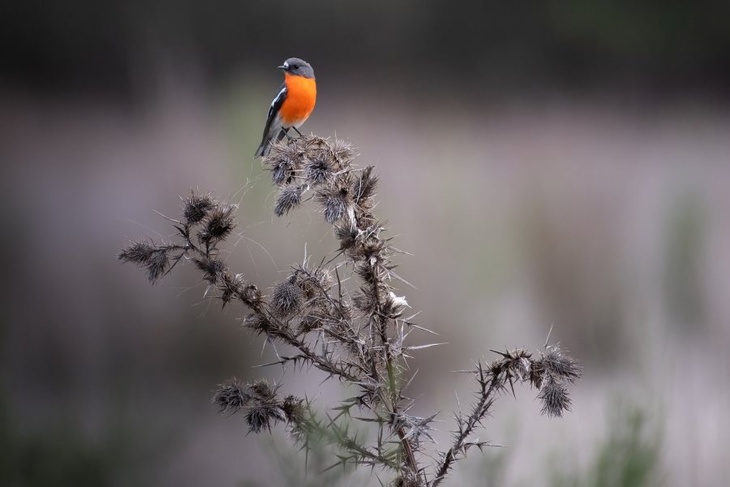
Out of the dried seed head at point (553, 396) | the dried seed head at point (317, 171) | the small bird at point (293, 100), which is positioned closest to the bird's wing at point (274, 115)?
the small bird at point (293, 100)

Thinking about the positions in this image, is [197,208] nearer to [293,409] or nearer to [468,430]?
[293,409]

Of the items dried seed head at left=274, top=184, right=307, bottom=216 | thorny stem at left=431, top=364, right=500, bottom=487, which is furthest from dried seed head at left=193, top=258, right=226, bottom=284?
thorny stem at left=431, top=364, right=500, bottom=487

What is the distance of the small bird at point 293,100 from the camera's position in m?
2.18

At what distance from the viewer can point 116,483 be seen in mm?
2430

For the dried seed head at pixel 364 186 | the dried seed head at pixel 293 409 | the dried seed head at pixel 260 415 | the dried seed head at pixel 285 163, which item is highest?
the dried seed head at pixel 285 163

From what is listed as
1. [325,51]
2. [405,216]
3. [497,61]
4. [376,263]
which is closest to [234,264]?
[405,216]

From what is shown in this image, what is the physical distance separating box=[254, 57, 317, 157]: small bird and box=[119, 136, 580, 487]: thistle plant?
3.99ft

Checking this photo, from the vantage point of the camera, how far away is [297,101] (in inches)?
85.4

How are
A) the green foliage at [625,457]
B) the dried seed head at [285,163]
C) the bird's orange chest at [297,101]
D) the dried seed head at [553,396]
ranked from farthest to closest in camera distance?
the bird's orange chest at [297,101] → the green foliage at [625,457] → the dried seed head at [285,163] → the dried seed head at [553,396]

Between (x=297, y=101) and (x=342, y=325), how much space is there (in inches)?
52.8

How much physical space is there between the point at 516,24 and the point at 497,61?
25 cm

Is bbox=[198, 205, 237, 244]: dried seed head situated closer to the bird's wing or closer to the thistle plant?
the thistle plant

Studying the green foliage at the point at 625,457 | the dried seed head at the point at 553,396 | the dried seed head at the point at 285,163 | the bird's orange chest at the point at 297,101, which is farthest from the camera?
the bird's orange chest at the point at 297,101

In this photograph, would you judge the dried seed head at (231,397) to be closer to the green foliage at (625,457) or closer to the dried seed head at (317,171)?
the dried seed head at (317,171)
